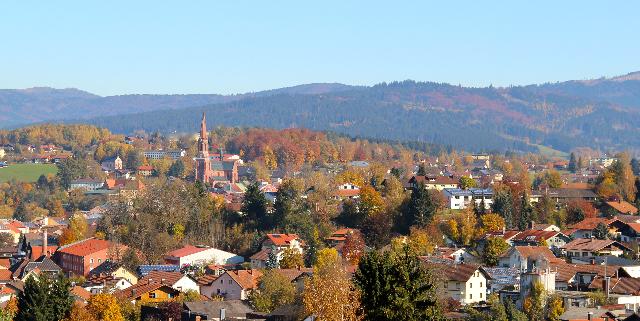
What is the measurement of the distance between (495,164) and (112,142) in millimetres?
34090

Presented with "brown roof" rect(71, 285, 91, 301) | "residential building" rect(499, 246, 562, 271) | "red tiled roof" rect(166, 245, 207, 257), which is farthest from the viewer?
"red tiled roof" rect(166, 245, 207, 257)

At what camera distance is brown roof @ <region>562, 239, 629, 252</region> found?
1746 inches

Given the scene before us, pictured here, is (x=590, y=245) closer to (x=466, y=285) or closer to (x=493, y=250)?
(x=493, y=250)

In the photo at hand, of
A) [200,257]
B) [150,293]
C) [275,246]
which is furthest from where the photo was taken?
[275,246]

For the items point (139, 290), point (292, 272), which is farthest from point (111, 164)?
point (139, 290)

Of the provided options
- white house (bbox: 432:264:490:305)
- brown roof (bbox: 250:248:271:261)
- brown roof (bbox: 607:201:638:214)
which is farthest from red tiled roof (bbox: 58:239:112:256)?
brown roof (bbox: 607:201:638:214)

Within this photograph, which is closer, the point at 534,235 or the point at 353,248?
the point at 353,248

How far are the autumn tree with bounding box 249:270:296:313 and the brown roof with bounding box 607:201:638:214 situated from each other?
2052 cm

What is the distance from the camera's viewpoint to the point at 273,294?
36156mm

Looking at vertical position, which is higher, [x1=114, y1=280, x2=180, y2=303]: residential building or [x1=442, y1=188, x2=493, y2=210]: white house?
[x1=442, y1=188, x2=493, y2=210]: white house

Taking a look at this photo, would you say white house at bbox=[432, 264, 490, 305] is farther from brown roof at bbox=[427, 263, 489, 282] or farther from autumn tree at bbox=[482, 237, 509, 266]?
autumn tree at bbox=[482, 237, 509, 266]

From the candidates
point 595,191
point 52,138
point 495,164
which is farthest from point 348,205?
point 52,138

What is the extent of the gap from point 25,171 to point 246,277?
204 ft

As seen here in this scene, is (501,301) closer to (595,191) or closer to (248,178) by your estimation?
(595,191)
